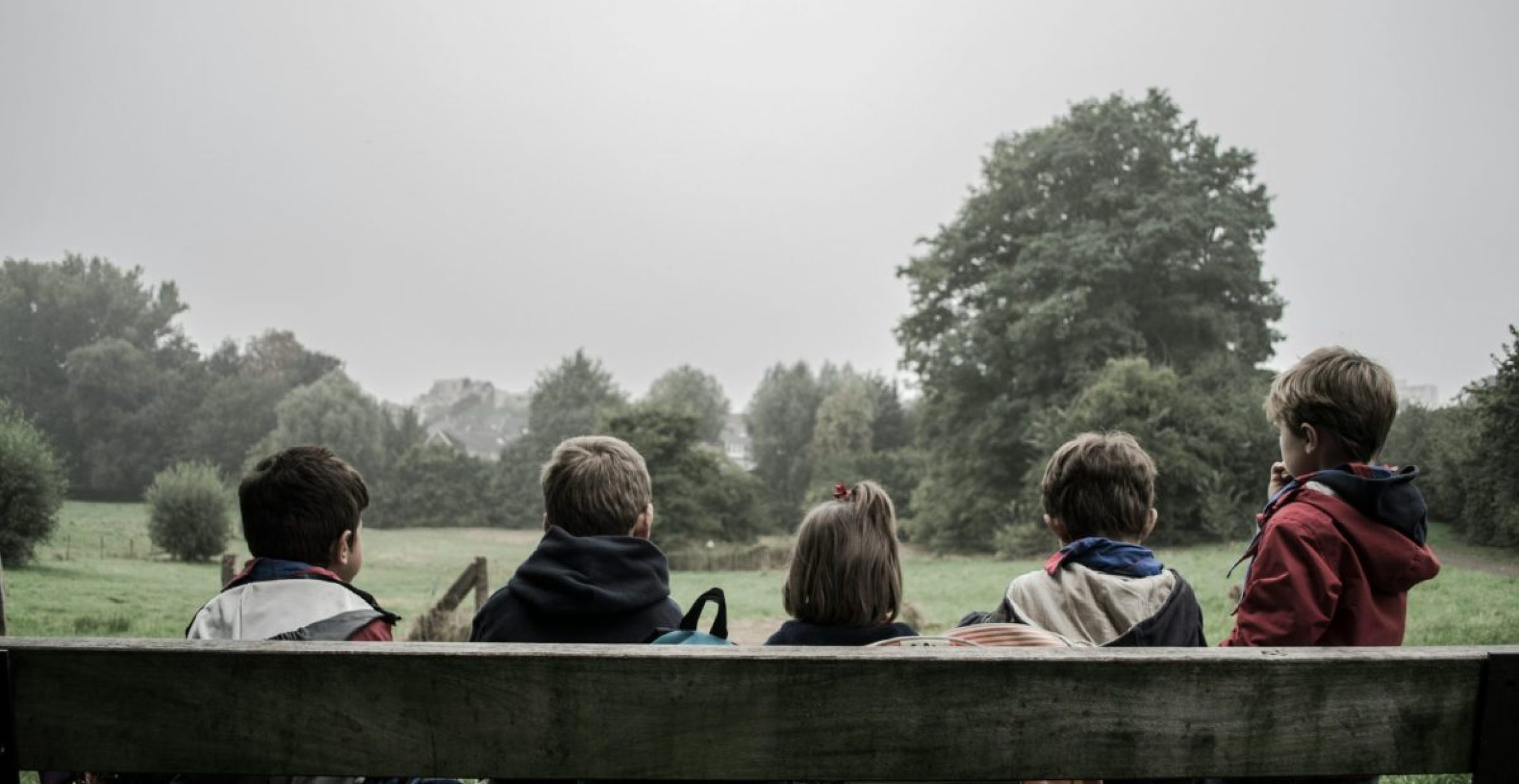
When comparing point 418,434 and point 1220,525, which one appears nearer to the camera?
point 1220,525

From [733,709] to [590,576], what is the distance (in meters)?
1.11

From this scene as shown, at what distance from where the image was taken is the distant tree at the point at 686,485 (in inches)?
864

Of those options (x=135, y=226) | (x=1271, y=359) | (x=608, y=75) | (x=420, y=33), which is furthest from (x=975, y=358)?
(x=135, y=226)

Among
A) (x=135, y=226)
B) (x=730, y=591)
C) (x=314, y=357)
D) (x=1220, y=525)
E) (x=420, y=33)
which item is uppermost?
(x=420, y=33)

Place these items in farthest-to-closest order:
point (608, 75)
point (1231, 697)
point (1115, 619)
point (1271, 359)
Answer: point (1271, 359) < point (608, 75) < point (1115, 619) < point (1231, 697)

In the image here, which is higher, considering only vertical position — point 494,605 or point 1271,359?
point 1271,359

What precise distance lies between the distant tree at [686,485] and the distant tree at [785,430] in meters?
1.71

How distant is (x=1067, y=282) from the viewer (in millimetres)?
16938

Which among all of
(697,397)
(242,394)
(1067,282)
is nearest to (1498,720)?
(242,394)

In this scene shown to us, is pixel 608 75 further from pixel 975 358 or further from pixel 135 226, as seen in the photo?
pixel 975 358

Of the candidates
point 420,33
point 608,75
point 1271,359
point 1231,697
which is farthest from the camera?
point 1271,359

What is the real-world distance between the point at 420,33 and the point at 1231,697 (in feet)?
40.5

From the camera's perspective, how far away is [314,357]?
12234 millimetres

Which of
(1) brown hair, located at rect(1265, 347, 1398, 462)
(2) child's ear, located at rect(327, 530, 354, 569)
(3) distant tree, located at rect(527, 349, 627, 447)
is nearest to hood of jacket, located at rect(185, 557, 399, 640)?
(2) child's ear, located at rect(327, 530, 354, 569)
